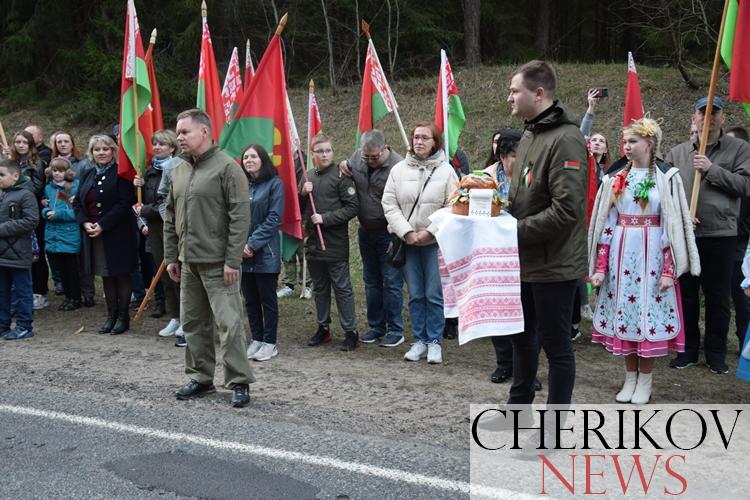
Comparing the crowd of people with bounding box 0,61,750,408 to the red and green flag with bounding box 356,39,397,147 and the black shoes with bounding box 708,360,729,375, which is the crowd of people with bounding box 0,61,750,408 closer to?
the black shoes with bounding box 708,360,729,375

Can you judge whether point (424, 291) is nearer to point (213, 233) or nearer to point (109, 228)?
point (213, 233)

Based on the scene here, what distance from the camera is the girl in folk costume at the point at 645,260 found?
6.00 metres

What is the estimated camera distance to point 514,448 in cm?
485

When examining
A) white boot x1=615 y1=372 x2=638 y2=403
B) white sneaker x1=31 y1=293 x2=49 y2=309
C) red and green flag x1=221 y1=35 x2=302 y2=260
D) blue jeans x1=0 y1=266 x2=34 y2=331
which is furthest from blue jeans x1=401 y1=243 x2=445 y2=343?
white sneaker x1=31 y1=293 x2=49 y2=309

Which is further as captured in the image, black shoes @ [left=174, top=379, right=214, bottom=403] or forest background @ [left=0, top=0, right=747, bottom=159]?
forest background @ [left=0, top=0, right=747, bottom=159]

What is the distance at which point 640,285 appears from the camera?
6062mm

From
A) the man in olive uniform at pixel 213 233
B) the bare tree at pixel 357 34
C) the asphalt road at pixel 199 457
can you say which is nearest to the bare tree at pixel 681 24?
the bare tree at pixel 357 34

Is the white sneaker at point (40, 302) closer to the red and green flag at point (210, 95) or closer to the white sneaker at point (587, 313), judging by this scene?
the red and green flag at point (210, 95)

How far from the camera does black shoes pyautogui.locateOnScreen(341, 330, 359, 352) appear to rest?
7.91 metres

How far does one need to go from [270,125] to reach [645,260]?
3.98 m

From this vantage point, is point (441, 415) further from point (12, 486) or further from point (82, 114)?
point (82, 114)

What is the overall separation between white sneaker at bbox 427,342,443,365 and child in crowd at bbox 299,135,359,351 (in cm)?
91

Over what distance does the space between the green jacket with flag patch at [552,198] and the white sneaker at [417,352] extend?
9.33 ft

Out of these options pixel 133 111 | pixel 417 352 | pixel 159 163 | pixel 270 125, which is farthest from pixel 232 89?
pixel 417 352
